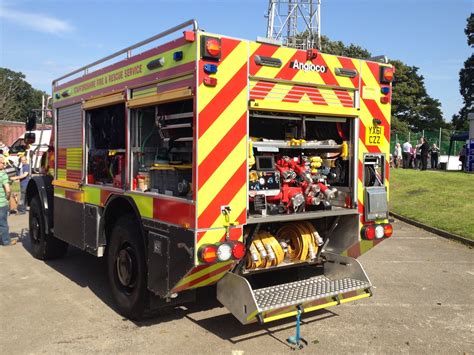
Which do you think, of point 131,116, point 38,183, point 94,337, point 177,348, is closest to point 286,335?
point 177,348

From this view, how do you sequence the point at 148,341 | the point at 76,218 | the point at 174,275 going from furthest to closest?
the point at 76,218
the point at 148,341
the point at 174,275

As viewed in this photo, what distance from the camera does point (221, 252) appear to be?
12.8 feet

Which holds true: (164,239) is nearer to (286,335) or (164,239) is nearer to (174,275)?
(174,275)

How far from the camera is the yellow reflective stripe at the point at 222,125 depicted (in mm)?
3902

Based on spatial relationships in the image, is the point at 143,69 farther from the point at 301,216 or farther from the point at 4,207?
the point at 4,207

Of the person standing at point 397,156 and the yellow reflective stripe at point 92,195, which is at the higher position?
the person standing at point 397,156

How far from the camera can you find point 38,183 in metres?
7.36

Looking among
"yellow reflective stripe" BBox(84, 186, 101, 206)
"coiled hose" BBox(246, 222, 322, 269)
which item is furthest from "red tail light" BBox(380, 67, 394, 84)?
"yellow reflective stripe" BBox(84, 186, 101, 206)

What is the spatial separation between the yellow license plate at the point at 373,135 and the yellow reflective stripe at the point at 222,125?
1.63 metres

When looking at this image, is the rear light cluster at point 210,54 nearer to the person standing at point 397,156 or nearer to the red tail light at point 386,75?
the red tail light at point 386,75

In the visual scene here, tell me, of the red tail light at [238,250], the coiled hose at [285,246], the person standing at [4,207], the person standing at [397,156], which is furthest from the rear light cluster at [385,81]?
the person standing at [397,156]

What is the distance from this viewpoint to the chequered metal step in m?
4.22

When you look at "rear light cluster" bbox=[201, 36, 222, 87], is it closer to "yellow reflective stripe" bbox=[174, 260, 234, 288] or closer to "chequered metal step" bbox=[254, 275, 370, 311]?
"yellow reflective stripe" bbox=[174, 260, 234, 288]

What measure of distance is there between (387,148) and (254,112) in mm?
1726
